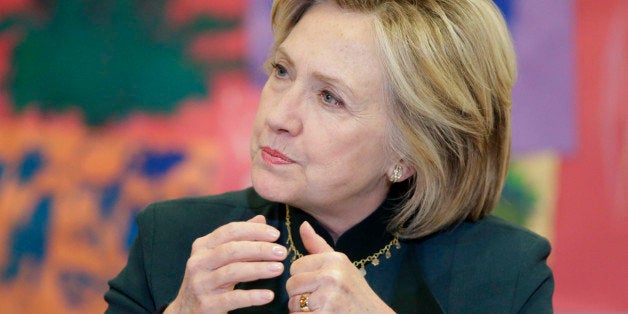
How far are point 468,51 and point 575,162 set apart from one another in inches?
38.3

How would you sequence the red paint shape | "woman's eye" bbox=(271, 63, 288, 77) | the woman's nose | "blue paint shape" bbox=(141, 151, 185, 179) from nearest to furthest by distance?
1. the woman's nose
2. "woman's eye" bbox=(271, 63, 288, 77)
3. the red paint shape
4. "blue paint shape" bbox=(141, 151, 185, 179)

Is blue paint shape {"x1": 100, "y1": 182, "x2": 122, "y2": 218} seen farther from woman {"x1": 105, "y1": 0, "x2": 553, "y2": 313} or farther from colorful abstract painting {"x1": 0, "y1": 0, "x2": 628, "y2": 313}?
woman {"x1": 105, "y1": 0, "x2": 553, "y2": 313}

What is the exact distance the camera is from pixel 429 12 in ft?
6.15

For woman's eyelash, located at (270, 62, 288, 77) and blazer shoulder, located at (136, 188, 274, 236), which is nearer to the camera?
woman's eyelash, located at (270, 62, 288, 77)

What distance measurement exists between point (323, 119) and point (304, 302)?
0.40 metres

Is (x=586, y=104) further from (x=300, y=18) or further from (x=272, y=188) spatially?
(x=272, y=188)

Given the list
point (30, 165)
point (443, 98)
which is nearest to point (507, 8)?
point (443, 98)

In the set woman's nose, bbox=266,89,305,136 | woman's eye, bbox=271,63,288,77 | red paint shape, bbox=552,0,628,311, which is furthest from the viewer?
red paint shape, bbox=552,0,628,311

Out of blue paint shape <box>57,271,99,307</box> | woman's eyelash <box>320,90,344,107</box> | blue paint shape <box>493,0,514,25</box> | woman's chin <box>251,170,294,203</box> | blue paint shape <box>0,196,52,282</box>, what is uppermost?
blue paint shape <box>0,196,52,282</box>

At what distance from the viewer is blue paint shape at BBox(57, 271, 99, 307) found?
2.89 m

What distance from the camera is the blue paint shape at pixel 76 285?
289 centimetres

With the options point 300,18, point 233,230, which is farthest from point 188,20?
point 233,230

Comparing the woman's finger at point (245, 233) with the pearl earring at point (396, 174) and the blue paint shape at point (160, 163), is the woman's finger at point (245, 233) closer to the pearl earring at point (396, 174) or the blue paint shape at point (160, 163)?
the pearl earring at point (396, 174)

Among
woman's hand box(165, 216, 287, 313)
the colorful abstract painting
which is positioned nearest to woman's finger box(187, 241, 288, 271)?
woman's hand box(165, 216, 287, 313)
